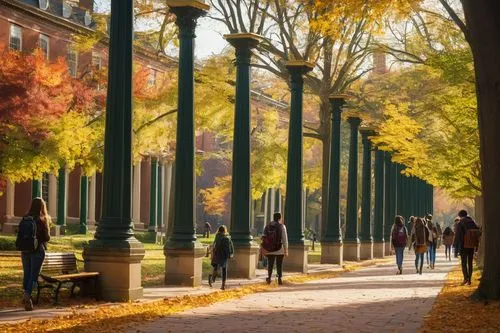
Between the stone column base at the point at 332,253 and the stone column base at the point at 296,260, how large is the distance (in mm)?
7011

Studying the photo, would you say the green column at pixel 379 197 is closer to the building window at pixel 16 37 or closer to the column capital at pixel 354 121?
the column capital at pixel 354 121

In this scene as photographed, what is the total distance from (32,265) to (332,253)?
2149 cm

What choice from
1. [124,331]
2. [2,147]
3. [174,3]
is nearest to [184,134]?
[174,3]

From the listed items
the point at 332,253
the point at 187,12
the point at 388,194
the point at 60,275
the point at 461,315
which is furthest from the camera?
the point at 388,194

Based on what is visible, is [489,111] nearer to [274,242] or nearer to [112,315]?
[274,242]

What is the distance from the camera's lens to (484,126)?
52.5 ft

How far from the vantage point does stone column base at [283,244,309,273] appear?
2723cm

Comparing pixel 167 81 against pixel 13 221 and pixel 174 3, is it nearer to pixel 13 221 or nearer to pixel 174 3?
pixel 13 221

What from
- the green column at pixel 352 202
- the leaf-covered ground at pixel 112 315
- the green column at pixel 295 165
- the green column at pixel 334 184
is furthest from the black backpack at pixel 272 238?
the green column at pixel 352 202

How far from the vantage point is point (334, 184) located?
35.8 meters

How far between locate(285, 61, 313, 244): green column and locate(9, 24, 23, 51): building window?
23824 mm

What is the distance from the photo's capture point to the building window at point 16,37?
47.7m

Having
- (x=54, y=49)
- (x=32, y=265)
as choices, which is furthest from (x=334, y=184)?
(x=54, y=49)

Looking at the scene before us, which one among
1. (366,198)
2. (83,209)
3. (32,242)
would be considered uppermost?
(366,198)
